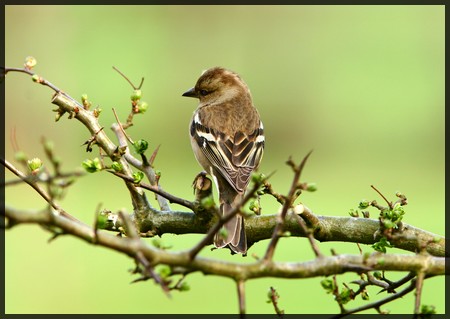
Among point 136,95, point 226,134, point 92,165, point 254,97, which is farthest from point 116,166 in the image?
point 254,97

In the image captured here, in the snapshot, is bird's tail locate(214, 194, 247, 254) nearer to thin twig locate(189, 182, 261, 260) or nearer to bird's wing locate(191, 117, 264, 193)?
bird's wing locate(191, 117, 264, 193)

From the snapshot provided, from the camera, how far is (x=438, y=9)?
23578mm

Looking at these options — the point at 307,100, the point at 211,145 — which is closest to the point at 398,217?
the point at 211,145

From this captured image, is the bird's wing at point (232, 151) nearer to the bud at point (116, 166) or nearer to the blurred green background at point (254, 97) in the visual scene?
the bud at point (116, 166)

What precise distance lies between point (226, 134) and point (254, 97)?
590 inches

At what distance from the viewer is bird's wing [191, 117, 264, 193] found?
205 inches

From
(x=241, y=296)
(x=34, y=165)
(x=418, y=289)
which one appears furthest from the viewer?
(x=34, y=165)

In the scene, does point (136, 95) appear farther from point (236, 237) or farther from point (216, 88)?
point (216, 88)

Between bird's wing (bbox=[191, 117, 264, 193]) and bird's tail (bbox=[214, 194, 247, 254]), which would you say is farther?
bird's wing (bbox=[191, 117, 264, 193])

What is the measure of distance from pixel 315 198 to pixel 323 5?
9.83 metres

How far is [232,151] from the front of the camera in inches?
218

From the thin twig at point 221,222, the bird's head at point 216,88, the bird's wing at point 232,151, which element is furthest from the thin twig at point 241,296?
the bird's head at point 216,88

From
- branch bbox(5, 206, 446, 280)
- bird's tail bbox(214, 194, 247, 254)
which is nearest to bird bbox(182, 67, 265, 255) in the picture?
bird's tail bbox(214, 194, 247, 254)

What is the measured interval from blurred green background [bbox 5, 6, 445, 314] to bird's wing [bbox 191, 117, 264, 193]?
21.0 feet
